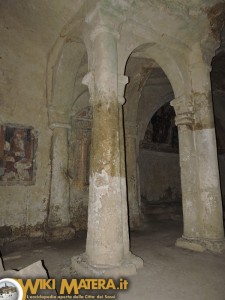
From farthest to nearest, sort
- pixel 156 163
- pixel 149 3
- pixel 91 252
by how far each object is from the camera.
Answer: pixel 156 163, pixel 149 3, pixel 91 252

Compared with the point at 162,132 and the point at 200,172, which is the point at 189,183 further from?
the point at 162,132

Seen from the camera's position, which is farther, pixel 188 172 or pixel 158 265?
pixel 188 172

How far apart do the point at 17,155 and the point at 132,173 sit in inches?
139

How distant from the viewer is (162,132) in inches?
446

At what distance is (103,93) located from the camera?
3.64 meters

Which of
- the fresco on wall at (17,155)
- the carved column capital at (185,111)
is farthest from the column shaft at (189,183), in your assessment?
the fresco on wall at (17,155)

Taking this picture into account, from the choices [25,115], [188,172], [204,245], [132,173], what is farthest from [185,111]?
[25,115]

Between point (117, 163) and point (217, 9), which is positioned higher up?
point (217, 9)

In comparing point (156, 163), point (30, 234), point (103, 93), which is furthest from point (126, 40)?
point (156, 163)

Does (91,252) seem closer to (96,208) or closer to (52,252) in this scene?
(96,208)

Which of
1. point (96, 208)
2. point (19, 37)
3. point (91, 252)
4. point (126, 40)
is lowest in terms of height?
point (91, 252)

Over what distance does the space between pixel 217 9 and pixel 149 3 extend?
4.93 feet

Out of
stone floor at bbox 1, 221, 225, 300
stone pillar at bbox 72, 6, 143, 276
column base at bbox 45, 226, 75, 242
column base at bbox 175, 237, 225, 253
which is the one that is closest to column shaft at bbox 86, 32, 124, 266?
stone pillar at bbox 72, 6, 143, 276

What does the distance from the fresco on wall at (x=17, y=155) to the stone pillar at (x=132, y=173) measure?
9.74 feet
